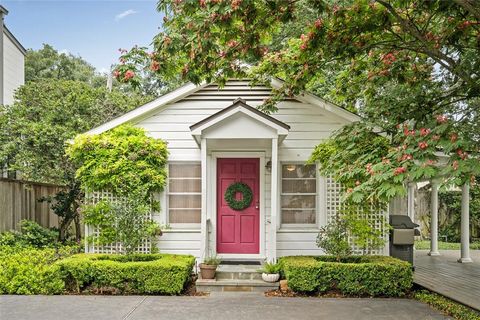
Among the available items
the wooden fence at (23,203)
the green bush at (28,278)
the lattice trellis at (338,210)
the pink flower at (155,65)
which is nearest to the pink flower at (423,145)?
the pink flower at (155,65)

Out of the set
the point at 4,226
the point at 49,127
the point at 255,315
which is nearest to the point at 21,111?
the point at 49,127

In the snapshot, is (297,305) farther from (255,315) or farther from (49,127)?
(49,127)

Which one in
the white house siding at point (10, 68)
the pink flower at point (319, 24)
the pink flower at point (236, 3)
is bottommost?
the pink flower at point (236, 3)

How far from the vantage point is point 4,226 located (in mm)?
8781

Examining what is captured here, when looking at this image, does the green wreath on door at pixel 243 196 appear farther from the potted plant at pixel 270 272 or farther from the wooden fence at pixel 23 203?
the wooden fence at pixel 23 203

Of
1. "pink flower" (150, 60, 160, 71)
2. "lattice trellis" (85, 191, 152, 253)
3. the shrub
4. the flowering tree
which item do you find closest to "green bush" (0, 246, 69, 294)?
"lattice trellis" (85, 191, 152, 253)

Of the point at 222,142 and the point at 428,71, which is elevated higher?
the point at 428,71

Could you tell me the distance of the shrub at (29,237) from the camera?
8516 millimetres

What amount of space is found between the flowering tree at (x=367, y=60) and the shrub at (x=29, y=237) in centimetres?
511

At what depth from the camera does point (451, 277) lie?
783 cm

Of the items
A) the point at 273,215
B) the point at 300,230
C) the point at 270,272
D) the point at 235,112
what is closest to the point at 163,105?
the point at 235,112

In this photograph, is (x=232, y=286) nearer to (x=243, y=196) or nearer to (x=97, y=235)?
(x=243, y=196)

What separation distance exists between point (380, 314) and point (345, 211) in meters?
2.56

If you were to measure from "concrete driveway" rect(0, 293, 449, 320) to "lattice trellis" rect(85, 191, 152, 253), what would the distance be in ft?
5.93
